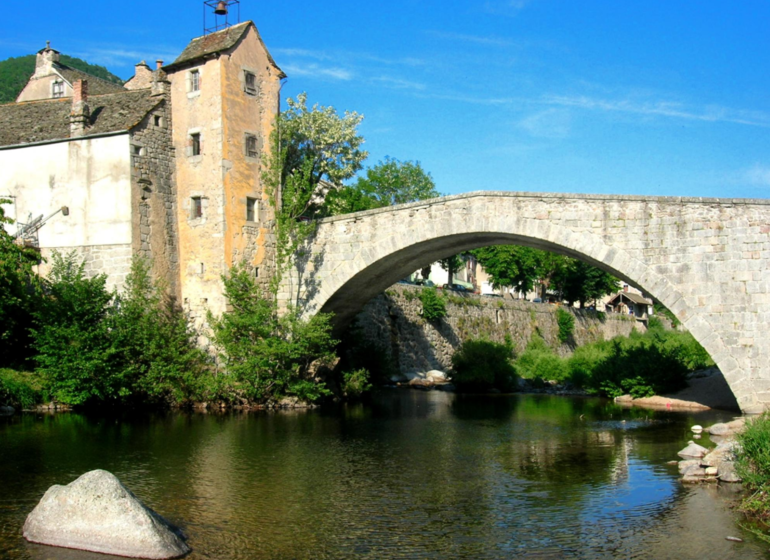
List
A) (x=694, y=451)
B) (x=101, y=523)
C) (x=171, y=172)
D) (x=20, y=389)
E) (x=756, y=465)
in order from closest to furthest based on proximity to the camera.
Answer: (x=101, y=523), (x=756, y=465), (x=694, y=451), (x=20, y=389), (x=171, y=172)

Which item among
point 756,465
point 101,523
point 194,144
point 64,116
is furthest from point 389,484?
point 64,116

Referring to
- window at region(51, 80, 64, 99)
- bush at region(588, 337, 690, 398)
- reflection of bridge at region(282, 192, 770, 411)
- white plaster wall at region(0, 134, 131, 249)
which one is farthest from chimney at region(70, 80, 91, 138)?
bush at region(588, 337, 690, 398)

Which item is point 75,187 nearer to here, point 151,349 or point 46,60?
point 151,349

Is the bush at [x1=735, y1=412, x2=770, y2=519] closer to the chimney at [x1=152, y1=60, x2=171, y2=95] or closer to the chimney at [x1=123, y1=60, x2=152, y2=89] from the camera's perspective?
the chimney at [x1=152, y1=60, x2=171, y2=95]

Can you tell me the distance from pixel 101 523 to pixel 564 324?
40.0 metres

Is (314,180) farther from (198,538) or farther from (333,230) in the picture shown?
(198,538)

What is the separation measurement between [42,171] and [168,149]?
3.80 meters

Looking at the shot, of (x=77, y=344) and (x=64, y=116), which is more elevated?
(x=64, y=116)

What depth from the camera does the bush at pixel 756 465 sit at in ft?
34.0

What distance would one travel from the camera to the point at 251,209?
23.7 m

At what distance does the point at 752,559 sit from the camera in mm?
8742

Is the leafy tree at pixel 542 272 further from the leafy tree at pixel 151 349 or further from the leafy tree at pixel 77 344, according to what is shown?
the leafy tree at pixel 77 344

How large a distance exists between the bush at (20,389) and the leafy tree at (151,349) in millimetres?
2142

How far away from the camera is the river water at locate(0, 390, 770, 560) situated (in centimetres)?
940
